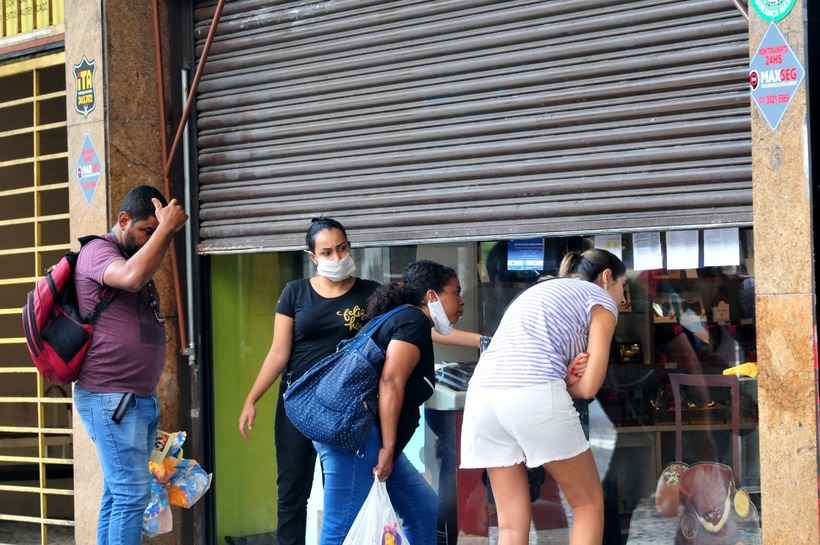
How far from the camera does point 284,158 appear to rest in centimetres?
643

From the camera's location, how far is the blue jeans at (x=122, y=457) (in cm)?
515

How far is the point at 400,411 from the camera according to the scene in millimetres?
4969

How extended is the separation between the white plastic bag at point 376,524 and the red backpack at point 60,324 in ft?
4.69

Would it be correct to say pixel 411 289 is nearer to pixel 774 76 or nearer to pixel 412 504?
pixel 412 504

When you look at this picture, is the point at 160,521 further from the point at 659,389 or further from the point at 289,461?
the point at 659,389

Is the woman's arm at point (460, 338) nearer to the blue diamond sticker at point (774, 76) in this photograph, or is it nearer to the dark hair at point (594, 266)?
the dark hair at point (594, 266)

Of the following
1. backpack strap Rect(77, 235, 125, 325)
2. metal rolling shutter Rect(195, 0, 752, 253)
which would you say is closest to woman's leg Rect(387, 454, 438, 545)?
metal rolling shutter Rect(195, 0, 752, 253)

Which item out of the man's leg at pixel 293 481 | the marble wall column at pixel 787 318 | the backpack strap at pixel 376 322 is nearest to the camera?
the marble wall column at pixel 787 318

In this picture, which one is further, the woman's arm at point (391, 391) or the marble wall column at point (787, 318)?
the woman's arm at point (391, 391)

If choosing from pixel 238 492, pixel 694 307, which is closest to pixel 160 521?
pixel 238 492

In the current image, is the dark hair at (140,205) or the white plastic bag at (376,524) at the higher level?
the dark hair at (140,205)

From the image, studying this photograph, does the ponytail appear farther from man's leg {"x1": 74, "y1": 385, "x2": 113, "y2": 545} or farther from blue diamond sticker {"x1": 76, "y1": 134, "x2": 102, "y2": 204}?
blue diamond sticker {"x1": 76, "y1": 134, "x2": 102, "y2": 204}

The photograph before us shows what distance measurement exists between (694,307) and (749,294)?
0.32 m

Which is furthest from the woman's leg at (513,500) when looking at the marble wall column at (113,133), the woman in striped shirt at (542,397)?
the marble wall column at (113,133)
